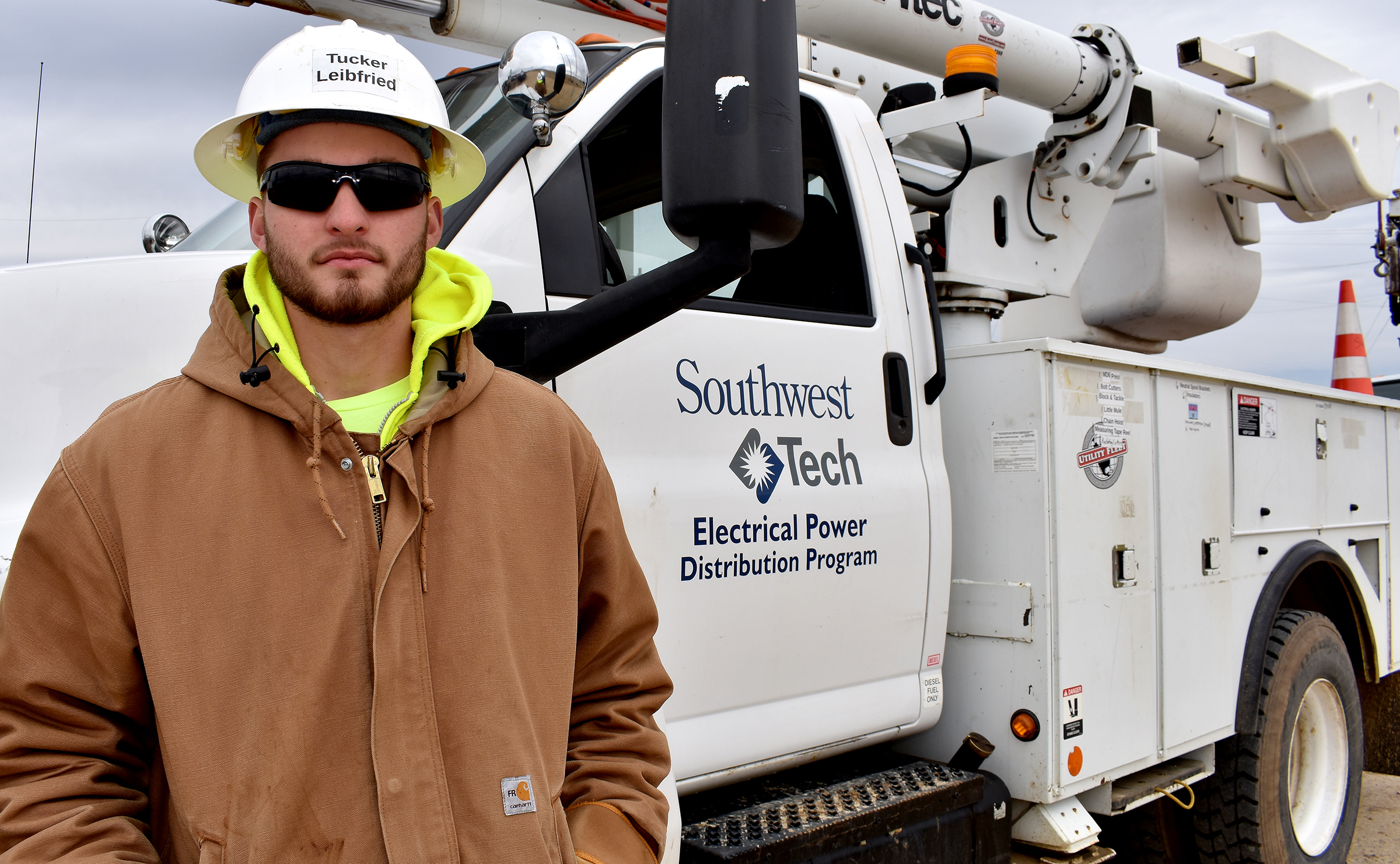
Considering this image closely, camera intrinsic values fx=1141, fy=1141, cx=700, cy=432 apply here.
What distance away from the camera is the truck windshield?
2203 mm

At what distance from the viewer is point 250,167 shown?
1.69 m

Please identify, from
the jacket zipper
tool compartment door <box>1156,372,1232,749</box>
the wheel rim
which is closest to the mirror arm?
the jacket zipper

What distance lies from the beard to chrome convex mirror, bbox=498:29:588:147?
1.66 feet

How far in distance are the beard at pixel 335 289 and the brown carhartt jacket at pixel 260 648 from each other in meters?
0.09

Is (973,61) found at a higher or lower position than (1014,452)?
higher

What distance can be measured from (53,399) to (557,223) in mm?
906

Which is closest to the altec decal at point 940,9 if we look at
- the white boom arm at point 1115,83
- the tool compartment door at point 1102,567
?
the white boom arm at point 1115,83

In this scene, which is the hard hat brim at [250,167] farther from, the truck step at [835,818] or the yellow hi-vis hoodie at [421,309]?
the truck step at [835,818]

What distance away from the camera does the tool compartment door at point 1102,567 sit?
2.95 m

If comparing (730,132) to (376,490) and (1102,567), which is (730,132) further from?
(1102,567)

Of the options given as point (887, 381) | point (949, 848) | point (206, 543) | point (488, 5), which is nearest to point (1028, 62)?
point (887, 381)

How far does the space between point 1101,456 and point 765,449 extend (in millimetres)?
1155

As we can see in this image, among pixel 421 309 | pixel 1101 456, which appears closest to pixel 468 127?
pixel 421 309

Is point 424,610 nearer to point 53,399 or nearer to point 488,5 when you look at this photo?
point 53,399
